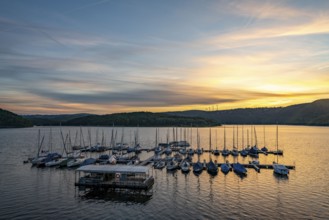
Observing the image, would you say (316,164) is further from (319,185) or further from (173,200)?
(173,200)

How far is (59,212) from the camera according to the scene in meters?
39.9

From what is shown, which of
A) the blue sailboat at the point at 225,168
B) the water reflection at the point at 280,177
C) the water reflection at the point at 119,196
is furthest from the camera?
the blue sailboat at the point at 225,168

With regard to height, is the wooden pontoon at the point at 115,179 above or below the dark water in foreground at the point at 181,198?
above

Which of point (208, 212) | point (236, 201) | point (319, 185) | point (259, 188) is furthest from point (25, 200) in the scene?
point (319, 185)

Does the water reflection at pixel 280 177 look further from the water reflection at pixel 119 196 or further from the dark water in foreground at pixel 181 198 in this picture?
the water reflection at pixel 119 196

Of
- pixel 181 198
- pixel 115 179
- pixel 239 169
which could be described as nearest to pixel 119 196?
pixel 115 179

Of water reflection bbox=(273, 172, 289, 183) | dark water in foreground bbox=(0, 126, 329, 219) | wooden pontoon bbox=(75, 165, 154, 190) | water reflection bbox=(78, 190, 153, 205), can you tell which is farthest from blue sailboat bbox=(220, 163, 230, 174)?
water reflection bbox=(78, 190, 153, 205)

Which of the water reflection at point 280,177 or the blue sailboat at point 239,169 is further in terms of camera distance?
the blue sailboat at point 239,169

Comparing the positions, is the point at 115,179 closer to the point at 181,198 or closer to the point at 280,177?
the point at 181,198

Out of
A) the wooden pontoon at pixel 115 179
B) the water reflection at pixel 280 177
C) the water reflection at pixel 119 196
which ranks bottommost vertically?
the water reflection at pixel 119 196

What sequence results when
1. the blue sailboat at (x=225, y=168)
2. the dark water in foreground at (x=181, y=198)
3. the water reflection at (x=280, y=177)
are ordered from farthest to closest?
the blue sailboat at (x=225, y=168), the water reflection at (x=280, y=177), the dark water in foreground at (x=181, y=198)

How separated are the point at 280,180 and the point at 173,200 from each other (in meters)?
27.9

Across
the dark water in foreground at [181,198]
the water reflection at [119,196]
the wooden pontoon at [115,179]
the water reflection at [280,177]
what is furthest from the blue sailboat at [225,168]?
the water reflection at [119,196]

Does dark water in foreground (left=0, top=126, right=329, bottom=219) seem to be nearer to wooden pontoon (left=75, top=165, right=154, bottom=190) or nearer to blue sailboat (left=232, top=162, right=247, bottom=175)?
blue sailboat (left=232, top=162, right=247, bottom=175)
